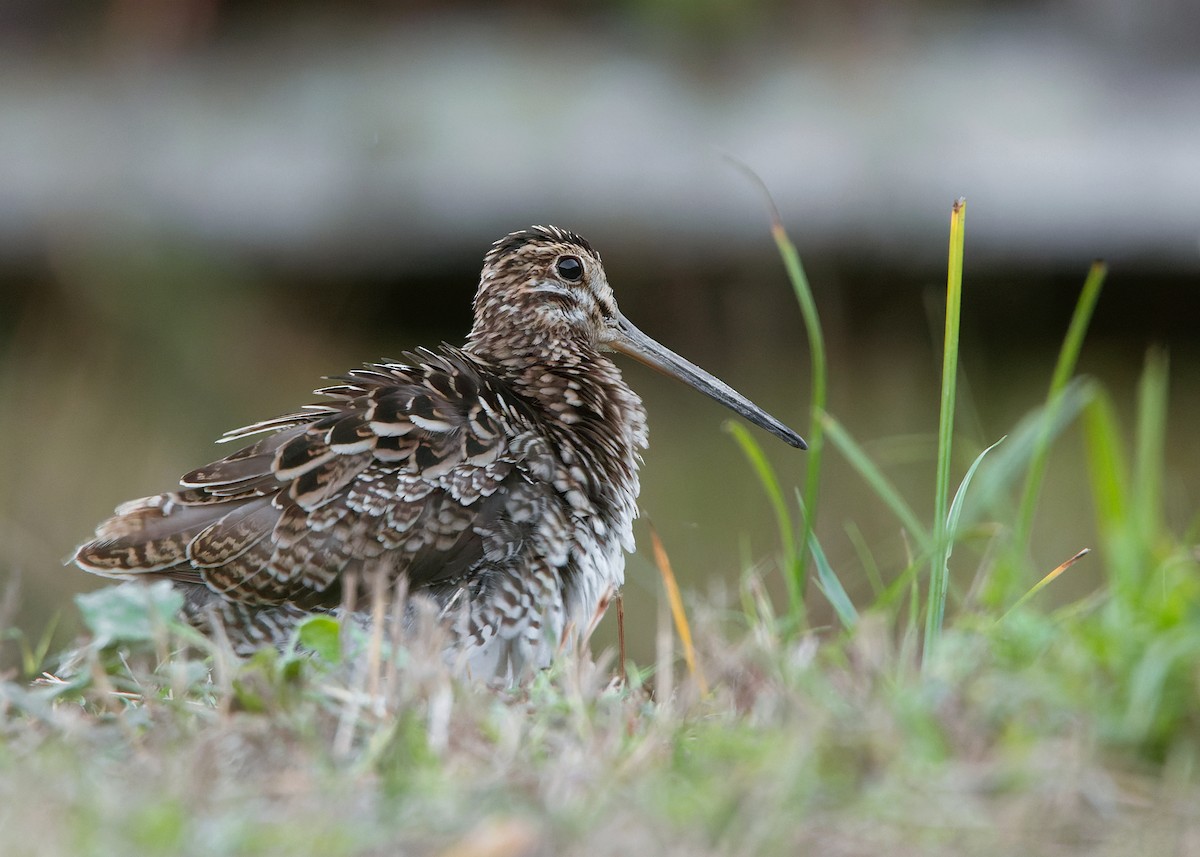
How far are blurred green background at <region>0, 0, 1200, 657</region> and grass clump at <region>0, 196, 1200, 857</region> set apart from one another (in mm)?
5513

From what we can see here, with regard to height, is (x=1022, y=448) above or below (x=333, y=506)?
above

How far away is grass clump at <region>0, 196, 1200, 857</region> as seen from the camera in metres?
1.86

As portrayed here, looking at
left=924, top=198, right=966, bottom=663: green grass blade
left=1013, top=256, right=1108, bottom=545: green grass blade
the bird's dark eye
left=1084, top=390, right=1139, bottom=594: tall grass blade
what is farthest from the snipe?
left=1084, top=390, right=1139, bottom=594: tall grass blade

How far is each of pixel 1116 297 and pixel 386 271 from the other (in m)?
4.40

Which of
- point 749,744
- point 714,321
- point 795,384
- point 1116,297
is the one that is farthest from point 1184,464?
point 749,744

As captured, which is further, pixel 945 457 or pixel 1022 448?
pixel 945 457

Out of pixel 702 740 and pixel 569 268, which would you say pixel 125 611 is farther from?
pixel 569 268

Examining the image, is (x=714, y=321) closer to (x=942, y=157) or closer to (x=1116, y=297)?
(x=942, y=157)

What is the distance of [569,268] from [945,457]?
1473 millimetres

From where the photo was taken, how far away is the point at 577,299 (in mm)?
4035

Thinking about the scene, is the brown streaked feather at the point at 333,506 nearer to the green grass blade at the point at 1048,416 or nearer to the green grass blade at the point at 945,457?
the green grass blade at the point at 945,457

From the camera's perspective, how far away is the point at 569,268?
404 centimetres

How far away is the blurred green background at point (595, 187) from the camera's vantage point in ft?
27.8

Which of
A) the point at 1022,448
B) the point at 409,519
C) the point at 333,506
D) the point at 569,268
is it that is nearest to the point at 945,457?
the point at 1022,448
